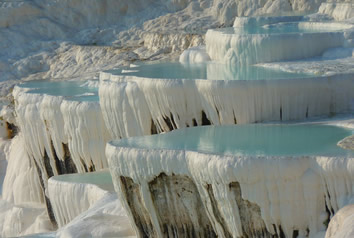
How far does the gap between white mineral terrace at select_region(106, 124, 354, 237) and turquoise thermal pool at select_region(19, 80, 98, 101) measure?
3825 mm

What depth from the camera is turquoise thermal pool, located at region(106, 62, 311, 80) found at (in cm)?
1262

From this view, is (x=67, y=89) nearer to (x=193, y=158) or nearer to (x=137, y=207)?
(x=137, y=207)

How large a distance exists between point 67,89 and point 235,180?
287 inches

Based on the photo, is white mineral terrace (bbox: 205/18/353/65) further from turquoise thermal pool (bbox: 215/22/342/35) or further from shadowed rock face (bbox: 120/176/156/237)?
shadowed rock face (bbox: 120/176/156/237)

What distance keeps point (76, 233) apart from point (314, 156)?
3173 mm

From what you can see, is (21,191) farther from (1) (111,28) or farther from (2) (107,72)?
(1) (111,28)

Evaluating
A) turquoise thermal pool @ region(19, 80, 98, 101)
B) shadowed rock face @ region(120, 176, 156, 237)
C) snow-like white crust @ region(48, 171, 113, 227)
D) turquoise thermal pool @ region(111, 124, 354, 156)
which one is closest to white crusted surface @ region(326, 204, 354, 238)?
turquoise thermal pool @ region(111, 124, 354, 156)

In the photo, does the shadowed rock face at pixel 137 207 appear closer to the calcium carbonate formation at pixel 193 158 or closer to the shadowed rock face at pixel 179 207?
the calcium carbonate formation at pixel 193 158

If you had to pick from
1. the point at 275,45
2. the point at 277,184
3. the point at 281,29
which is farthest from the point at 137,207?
the point at 281,29

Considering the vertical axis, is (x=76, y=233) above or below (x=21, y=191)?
above

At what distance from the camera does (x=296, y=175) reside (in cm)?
926

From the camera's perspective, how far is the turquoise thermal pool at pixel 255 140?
388 inches

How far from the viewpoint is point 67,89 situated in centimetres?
1622

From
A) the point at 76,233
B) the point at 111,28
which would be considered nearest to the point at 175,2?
the point at 111,28
